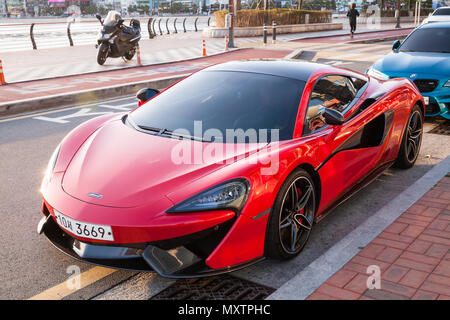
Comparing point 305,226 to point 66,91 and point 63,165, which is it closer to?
point 63,165

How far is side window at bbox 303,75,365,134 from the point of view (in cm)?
411

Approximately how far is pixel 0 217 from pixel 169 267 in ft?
7.71

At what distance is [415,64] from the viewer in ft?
26.7

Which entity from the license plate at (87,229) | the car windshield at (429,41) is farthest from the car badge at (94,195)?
the car windshield at (429,41)

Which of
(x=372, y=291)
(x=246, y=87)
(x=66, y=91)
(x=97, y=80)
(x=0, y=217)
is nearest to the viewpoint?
(x=372, y=291)

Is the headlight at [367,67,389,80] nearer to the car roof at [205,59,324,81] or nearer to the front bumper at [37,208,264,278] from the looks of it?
the car roof at [205,59,324,81]

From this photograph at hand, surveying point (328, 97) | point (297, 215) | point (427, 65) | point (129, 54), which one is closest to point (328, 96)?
point (328, 97)

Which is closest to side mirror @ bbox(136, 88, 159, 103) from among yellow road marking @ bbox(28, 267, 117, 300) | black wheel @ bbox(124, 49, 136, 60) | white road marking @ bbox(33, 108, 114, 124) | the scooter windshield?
yellow road marking @ bbox(28, 267, 117, 300)

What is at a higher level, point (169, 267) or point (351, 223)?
point (169, 267)

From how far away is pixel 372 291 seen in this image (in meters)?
3.25

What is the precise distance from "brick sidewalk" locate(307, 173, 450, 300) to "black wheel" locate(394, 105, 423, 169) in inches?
45.8

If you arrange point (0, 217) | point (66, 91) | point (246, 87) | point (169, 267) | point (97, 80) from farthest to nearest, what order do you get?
1. point (97, 80)
2. point (66, 91)
3. point (0, 217)
4. point (246, 87)
5. point (169, 267)

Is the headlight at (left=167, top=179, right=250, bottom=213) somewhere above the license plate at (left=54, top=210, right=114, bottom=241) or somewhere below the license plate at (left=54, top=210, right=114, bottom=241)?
above
